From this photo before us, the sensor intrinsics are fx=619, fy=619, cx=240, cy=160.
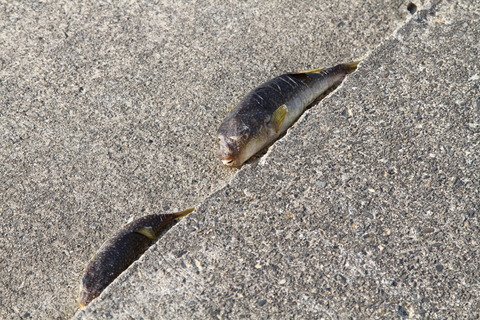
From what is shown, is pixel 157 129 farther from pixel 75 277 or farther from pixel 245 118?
pixel 75 277

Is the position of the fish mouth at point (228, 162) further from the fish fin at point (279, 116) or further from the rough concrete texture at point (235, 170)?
the fish fin at point (279, 116)

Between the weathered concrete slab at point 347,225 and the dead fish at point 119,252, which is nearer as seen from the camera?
the weathered concrete slab at point 347,225

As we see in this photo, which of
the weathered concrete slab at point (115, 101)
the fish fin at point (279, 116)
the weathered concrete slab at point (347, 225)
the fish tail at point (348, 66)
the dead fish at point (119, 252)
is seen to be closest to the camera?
the weathered concrete slab at point (347, 225)

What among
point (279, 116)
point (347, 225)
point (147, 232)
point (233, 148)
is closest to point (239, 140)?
point (233, 148)

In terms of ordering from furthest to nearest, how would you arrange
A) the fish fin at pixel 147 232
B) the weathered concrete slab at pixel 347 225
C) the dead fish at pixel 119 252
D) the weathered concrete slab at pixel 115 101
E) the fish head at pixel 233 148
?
1. the fish head at pixel 233 148
2. the weathered concrete slab at pixel 115 101
3. the fish fin at pixel 147 232
4. the dead fish at pixel 119 252
5. the weathered concrete slab at pixel 347 225

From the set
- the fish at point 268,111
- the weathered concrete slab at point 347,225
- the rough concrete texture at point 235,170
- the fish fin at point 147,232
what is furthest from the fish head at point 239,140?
the fish fin at point 147,232

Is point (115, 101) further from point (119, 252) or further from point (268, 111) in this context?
point (119, 252)

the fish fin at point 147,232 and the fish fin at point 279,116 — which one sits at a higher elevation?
the fish fin at point 279,116

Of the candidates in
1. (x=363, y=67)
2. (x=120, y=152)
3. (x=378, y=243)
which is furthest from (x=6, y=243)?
(x=363, y=67)

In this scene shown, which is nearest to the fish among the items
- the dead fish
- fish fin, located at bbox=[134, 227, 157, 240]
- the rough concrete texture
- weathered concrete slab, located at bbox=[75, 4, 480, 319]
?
the rough concrete texture
